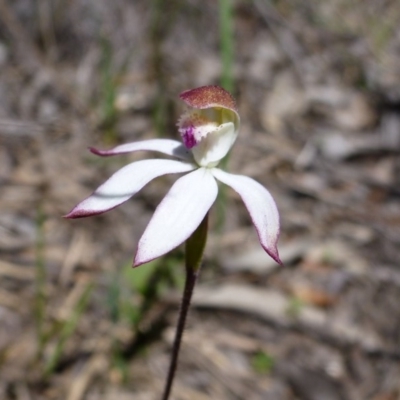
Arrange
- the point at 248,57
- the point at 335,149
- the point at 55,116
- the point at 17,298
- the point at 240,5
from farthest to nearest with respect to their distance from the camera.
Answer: the point at 240,5 < the point at 248,57 < the point at 335,149 < the point at 55,116 < the point at 17,298

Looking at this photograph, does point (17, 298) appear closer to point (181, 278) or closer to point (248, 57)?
point (181, 278)

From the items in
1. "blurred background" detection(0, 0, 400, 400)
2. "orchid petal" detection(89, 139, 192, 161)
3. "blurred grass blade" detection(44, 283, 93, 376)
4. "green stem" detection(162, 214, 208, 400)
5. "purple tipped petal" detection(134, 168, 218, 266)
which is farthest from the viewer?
"blurred background" detection(0, 0, 400, 400)

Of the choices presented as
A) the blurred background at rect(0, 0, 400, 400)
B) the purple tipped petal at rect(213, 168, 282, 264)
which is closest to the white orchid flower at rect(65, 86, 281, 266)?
the purple tipped petal at rect(213, 168, 282, 264)

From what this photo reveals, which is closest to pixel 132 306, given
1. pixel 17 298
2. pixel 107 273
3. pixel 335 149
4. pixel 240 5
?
pixel 107 273

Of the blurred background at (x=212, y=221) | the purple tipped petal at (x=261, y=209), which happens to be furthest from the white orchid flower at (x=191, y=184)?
the blurred background at (x=212, y=221)

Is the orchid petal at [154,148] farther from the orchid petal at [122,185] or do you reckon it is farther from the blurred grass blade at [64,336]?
the blurred grass blade at [64,336]

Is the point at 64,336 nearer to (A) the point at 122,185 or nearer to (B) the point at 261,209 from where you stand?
(A) the point at 122,185

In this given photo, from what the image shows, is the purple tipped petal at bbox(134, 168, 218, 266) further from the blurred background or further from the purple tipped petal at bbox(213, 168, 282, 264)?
the blurred background
